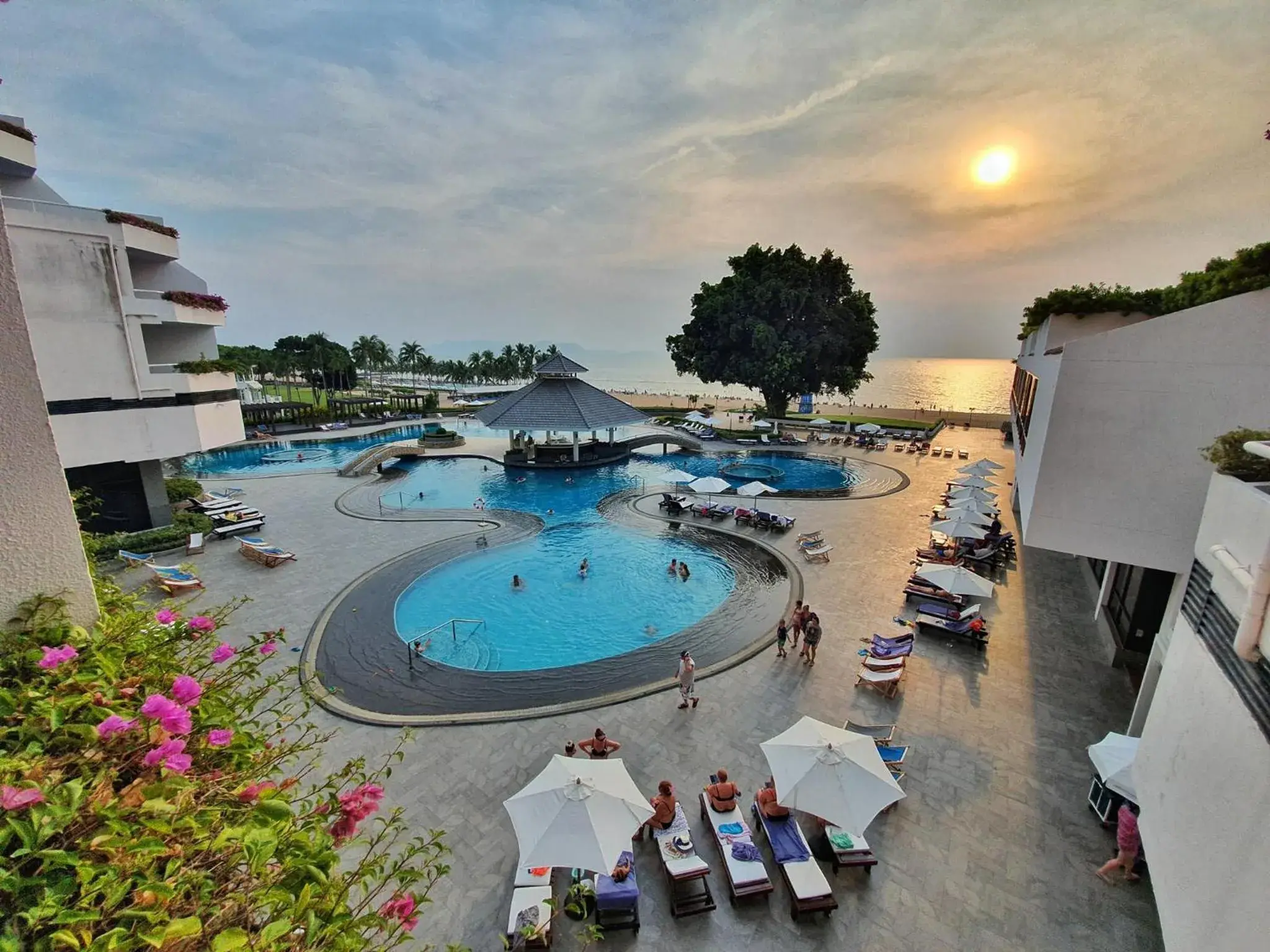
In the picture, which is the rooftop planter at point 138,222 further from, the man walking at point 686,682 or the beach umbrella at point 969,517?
the beach umbrella at point 969,517

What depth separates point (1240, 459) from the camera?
5715mm

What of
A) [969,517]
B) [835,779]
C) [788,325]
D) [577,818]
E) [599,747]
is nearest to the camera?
[577,818]

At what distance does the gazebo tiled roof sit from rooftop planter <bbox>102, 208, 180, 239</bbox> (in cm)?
1775

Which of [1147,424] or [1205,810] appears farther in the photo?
[1147,424]

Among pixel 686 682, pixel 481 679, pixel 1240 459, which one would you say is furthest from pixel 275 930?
pixel 481 679

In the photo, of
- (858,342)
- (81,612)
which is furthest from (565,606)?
(858,342)

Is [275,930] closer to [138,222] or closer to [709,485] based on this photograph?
[709,485]

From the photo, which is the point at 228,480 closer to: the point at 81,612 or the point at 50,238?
the point at 50,238

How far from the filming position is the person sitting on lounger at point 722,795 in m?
7.47

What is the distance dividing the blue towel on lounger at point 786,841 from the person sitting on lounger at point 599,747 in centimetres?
275

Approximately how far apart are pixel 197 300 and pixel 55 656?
2259 centimetres

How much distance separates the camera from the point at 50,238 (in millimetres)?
15797

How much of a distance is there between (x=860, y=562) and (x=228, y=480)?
113 ft

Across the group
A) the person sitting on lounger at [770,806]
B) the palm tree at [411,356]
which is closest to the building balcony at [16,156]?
the person sitting on lounger at [770,806]
